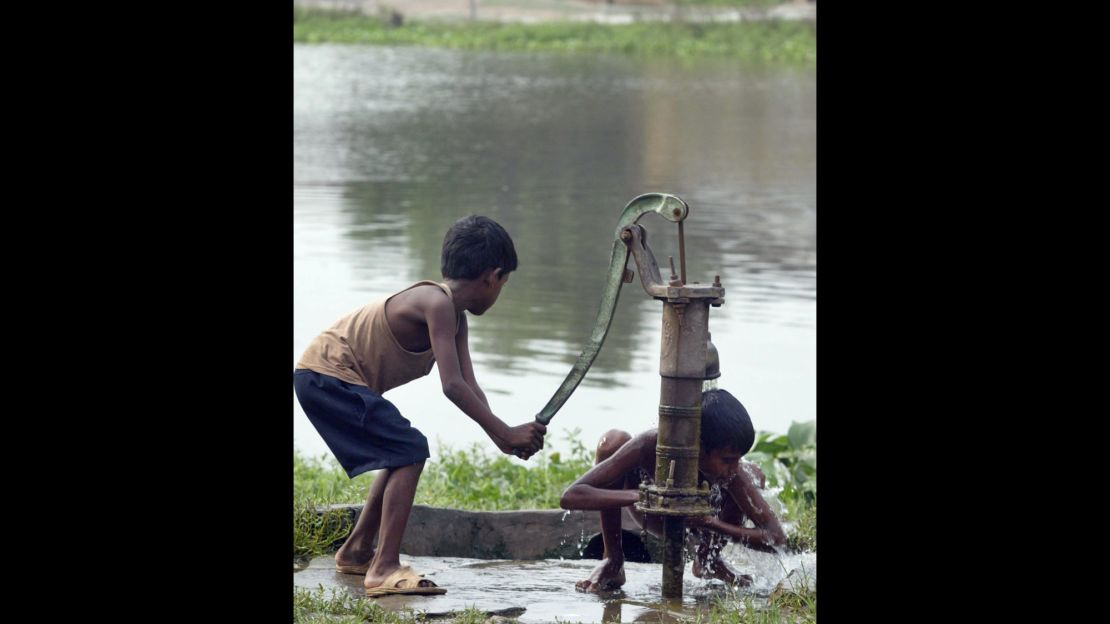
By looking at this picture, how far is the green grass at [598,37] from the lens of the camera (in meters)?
32.9

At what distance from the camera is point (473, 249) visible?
167 inches

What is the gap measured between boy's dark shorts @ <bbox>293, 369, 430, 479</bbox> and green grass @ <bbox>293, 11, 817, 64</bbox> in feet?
92.3

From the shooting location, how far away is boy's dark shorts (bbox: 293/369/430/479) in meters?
4.29

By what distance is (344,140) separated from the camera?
18859mm

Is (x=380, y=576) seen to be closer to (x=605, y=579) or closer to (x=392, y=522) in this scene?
(x=392, y=522)

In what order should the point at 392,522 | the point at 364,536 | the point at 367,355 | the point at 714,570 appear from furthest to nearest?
the point at 714,570, the point at 364,536, the point at 367,355, the point at 392,522

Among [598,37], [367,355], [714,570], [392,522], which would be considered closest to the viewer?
[392,522]

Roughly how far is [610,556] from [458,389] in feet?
2.40

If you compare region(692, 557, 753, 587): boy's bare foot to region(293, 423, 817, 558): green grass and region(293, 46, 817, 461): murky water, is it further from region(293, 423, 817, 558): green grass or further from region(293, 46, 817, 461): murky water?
region(293, 46, 817, 461): murky water

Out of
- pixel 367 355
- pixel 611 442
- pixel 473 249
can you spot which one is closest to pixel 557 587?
pixel 611 442

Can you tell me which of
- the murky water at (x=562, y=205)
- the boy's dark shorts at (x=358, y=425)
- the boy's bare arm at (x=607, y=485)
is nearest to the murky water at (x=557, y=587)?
the boy's bare arm at (x=607, y=485)

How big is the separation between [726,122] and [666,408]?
1861 centimetres

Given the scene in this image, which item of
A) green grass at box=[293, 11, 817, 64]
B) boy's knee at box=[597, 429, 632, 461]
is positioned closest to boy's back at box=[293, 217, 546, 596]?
boy's knee at box=[597, 429, 632, 461]
